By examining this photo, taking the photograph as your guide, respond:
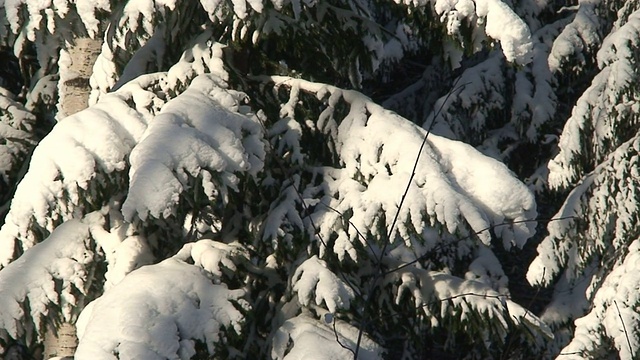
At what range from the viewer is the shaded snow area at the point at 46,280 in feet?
8.99

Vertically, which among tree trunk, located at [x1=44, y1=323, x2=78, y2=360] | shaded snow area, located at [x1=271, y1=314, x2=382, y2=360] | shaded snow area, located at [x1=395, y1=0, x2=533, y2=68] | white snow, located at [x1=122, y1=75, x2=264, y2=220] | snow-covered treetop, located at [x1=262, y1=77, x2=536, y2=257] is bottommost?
tree trunk, located at [x1=44, y1=323, x2=78, y2=360]

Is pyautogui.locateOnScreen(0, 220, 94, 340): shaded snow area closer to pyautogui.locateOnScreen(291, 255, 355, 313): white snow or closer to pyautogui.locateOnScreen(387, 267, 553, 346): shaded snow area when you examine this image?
pyautogui.locateOnScreen(291, 255, 355, 313): white snow

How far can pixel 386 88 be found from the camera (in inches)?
338

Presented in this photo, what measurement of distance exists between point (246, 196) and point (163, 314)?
2.75 feet

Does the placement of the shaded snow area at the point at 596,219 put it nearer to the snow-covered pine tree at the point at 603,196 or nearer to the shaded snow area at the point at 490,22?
the snow-covered pine tree at the point at 603,196

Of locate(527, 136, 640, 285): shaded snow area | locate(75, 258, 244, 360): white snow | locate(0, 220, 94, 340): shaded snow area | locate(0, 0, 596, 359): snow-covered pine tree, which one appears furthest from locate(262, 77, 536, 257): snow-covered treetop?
locate(527, 136, 640, 285): shaded snow area

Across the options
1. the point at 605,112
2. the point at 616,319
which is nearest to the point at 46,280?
the point at 616,319

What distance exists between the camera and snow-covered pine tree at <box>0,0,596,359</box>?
2.54 m

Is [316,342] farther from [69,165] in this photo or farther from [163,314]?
[69,165]

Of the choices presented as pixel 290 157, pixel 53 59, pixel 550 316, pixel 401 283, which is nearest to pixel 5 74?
pixel 53 59

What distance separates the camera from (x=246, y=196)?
10.4ft

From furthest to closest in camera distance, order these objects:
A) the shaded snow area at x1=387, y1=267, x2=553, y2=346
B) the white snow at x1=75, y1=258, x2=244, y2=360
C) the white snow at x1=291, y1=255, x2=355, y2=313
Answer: the shaded snow area at x1=387, y1=267, x2=553, y2=346 → the white snow at x1=291, y1=255, x2=355, y2=313 → the white snow at x1=75, y1=258, x2=244, y2=360

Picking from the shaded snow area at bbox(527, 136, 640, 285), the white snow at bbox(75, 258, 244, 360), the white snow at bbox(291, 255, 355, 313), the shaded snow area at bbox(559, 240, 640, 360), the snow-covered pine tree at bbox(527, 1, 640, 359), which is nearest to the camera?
the white snow at bbox(75, 258, 244, 360)

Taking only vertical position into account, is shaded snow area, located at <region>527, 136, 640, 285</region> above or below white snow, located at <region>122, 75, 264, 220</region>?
below
